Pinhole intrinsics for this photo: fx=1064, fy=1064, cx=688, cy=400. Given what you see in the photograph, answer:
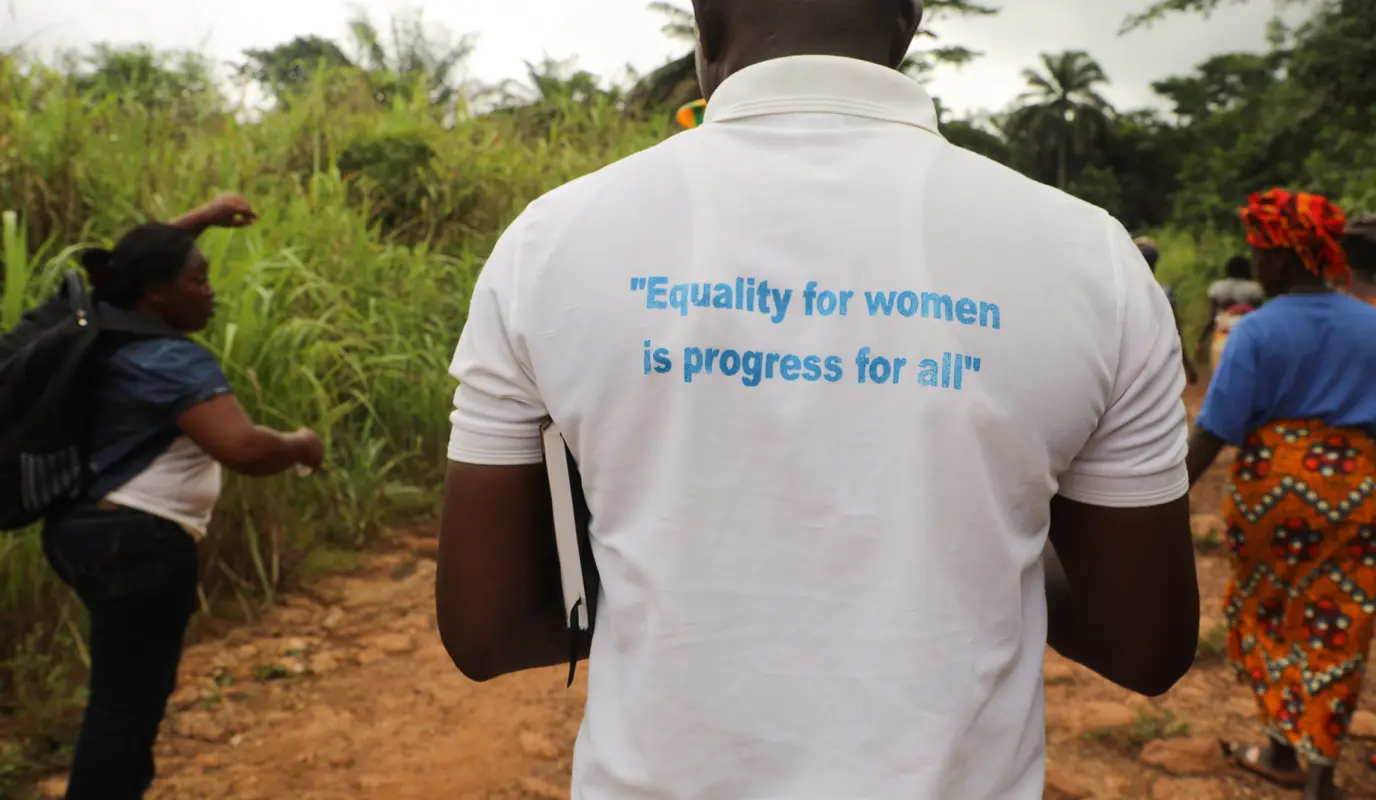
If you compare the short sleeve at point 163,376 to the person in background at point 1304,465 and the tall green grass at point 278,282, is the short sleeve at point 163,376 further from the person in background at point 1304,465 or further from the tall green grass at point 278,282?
the person in background at point 1304,465

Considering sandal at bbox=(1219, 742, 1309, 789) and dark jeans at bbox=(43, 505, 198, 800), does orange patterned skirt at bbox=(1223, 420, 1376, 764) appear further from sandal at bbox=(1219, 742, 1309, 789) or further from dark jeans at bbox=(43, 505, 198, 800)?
dark jeans at bbox=(43, 505, 198, 800)

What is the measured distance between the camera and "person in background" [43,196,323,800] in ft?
7.96

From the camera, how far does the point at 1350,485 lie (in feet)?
9.57

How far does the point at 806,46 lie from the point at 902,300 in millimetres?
292

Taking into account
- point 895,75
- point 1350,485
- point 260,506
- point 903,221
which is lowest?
point 260,506

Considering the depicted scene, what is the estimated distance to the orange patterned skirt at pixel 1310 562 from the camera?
2.94 metres

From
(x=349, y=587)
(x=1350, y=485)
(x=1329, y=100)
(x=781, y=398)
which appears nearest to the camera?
(x=781, y=398)

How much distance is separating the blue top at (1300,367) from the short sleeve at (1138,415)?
Answer: 220 cm

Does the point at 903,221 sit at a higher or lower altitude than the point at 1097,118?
lower

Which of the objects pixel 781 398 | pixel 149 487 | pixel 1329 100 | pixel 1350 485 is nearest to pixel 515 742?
pixel 149 487

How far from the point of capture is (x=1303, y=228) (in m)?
3.02

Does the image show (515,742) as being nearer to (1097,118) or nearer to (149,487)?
(149,487)

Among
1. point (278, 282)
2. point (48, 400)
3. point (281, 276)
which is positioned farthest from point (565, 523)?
point (278, 282)

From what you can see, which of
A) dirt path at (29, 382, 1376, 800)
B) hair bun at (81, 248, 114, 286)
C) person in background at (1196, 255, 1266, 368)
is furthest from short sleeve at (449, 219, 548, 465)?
person in background at (1196, 255, 1266, 368)
